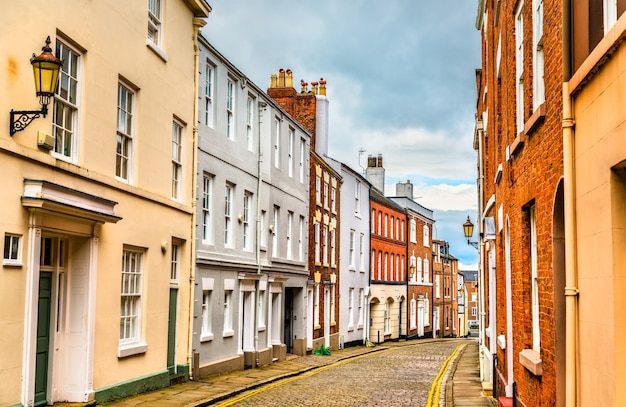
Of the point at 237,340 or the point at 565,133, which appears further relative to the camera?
the point at 237,340

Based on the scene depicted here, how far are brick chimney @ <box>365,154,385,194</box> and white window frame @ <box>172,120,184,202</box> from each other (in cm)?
3854

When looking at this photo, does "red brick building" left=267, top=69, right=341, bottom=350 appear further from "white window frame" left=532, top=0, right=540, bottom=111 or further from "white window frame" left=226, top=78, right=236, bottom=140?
"white window frame" left=532, top=0, right=540, bottom=111

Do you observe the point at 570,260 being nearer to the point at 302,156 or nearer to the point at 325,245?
the point at 302,156

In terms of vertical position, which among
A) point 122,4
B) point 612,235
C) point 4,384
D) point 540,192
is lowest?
point 4,384

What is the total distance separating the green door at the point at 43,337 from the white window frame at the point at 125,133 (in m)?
2.94

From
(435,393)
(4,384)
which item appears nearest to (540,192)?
(4,384)

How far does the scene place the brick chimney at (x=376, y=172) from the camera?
188ft

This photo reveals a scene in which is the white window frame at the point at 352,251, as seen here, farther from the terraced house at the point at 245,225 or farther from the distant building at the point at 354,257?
the terraced house at the point at 245,225

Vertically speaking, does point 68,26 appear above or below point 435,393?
above

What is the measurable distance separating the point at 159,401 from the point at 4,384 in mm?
4739

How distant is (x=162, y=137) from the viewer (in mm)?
17219

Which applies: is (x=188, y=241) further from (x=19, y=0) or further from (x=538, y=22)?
(x=538, y=22)

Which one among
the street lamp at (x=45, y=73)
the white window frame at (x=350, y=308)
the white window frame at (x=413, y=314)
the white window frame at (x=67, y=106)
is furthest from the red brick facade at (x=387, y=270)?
the street lamp at (x=45, y=73)

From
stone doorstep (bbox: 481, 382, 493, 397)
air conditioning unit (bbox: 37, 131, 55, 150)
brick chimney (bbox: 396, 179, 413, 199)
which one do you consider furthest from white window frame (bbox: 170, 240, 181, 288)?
brick chimney (bbox: 396, 179, 413, 199)
